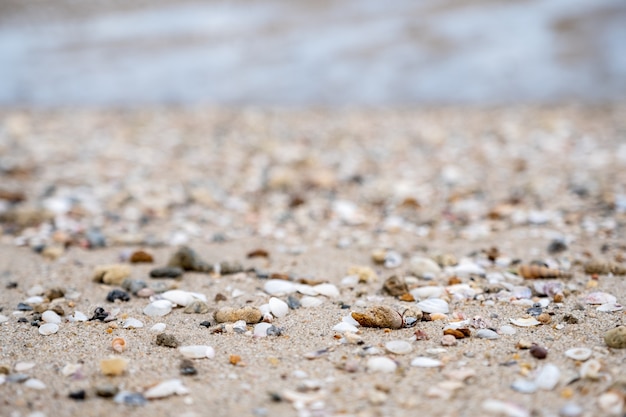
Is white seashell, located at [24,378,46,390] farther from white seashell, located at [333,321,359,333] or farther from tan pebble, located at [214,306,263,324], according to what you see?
white seashell, located at [333,321,359,333]

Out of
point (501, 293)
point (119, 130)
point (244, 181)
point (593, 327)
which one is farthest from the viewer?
point (119, 130)

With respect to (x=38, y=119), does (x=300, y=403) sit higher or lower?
lower

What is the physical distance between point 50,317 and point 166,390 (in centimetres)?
99

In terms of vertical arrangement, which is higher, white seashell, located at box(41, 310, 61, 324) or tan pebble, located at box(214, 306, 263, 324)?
white seashell, located at box(41, 310, 61, 324)

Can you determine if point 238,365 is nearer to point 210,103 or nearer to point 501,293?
point 501,293

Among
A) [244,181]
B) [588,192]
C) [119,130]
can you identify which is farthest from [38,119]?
[588,192]

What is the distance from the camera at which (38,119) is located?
795 cm

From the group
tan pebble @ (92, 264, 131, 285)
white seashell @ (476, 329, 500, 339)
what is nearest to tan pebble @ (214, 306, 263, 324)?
tan pebble @ (92, 264, 131, 285)

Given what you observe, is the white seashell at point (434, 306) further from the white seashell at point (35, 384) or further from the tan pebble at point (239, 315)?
the white seashell at point (35, 384)

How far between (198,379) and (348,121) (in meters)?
5.78

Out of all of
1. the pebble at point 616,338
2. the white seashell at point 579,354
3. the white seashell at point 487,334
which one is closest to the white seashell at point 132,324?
the white seashell at point 487,334

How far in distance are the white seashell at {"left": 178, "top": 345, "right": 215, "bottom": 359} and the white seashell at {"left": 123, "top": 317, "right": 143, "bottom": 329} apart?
346 mm

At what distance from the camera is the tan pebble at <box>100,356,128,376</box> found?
2.35 m

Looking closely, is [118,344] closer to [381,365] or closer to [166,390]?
[166,390]
